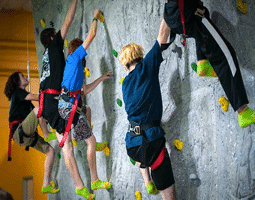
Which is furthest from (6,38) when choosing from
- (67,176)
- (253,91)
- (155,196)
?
(253,91)

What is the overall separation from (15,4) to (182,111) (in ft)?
14.8

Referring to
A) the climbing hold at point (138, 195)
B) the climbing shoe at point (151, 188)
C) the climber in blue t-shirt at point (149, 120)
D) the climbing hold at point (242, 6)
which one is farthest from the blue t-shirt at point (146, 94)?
the climbing hold at point (138, 195)

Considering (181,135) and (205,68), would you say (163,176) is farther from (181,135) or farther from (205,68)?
(205,68)

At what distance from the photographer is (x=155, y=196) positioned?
95.4 inches

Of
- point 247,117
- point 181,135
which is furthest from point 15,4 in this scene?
point 247,117

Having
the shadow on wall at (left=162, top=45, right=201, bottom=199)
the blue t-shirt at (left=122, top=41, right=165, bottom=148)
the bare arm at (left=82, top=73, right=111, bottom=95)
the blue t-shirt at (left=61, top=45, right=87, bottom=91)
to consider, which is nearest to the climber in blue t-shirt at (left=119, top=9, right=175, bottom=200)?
the blue t-shirt at (left=122, top=41, right=165, bottom=148)

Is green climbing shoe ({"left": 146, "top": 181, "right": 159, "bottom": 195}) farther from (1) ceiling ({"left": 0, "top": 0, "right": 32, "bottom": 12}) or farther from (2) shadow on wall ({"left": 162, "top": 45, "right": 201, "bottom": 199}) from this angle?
(1) ceiling ({"left": 0, "top": 0, "right": 32, "bottom": 12})

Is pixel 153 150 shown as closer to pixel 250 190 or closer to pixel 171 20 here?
pixel 250 190

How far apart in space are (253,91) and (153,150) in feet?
2.32

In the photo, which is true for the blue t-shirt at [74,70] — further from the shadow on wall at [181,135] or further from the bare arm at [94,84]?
the shadow on wall at [181,135]

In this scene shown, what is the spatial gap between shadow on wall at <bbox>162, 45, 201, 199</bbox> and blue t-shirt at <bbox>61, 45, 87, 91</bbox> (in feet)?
2.60

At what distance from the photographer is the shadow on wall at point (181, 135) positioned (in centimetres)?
215

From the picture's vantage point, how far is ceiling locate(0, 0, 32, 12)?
550 centimetres

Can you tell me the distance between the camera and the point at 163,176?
208 centimetres
